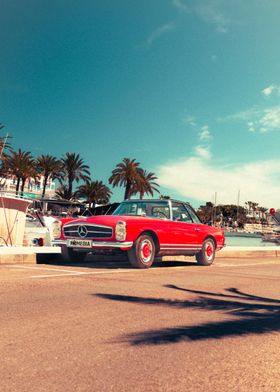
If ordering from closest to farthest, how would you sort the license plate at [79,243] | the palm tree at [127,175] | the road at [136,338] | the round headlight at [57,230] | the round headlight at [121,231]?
the road at [136,338]
the round headlight at [121,231]
the license plate at [79,243]
the round headlight at [57,230]
the palm tree at [127,175]

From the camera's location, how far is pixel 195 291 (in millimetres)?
6145

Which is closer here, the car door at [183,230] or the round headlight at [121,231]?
the round headlight at [121,231]

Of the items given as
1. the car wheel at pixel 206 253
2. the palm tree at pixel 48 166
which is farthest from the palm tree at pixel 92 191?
the car wheel at pixel 206 253

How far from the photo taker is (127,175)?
2176 inches

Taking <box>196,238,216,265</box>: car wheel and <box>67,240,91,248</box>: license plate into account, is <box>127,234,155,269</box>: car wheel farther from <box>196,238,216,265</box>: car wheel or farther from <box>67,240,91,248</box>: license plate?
<box>196,238,216,265</box>: car wheel

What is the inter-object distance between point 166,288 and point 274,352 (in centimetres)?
322

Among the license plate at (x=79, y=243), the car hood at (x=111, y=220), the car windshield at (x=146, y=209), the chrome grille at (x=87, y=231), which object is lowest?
the license plate at (x=79, y=243)

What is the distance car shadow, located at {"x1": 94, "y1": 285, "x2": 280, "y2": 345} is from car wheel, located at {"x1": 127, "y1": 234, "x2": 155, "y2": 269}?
2.63 m

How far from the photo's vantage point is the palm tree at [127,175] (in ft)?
181

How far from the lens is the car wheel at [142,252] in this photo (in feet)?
29.9

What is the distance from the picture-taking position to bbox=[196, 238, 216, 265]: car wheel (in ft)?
37.5

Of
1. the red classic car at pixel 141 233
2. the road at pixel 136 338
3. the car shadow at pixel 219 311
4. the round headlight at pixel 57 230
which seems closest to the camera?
the road at pixel 136 338

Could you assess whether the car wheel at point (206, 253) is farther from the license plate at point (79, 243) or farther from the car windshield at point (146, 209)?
the license plate at point (79, 243)

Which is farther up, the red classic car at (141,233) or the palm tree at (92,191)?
the palm tree at (92,191)
